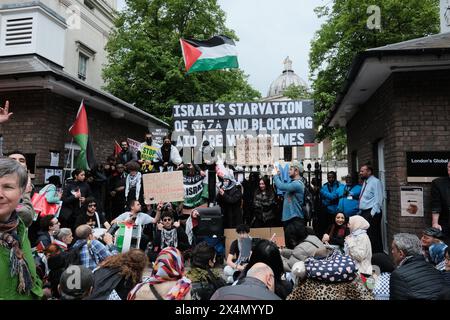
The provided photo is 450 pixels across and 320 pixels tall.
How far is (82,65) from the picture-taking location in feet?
77.0

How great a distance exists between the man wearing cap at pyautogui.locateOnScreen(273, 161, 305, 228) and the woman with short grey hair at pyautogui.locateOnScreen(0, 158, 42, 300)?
532cm

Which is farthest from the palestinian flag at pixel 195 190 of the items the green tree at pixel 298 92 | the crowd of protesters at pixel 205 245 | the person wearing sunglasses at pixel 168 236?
the green tree at pixel 298 92

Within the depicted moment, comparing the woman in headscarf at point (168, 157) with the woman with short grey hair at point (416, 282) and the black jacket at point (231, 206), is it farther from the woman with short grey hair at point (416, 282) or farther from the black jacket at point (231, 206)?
the woman with short grey hair at point (416, 282)

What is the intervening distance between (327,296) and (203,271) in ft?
4.36

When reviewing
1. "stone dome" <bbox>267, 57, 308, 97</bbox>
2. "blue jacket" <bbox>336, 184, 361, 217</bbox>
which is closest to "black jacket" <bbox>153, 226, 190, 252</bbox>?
"blue jacket" <bbox>336, 184, 361, 217</bbox>

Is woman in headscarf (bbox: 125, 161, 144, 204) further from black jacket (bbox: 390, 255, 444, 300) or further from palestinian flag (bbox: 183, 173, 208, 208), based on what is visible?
black jacket (bbox: 390, 255, 444, 300)

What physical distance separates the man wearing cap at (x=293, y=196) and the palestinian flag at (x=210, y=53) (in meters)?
4.16

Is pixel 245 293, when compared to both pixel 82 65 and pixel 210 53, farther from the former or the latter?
pixel 82 65

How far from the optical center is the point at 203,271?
356 cm

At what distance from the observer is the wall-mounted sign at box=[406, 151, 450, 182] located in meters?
6.29

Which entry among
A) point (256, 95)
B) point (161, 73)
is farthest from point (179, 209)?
point (256, 95)

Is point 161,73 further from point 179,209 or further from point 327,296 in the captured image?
point 327,296

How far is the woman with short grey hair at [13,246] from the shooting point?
6.23 ft

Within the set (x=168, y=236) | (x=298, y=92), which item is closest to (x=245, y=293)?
(x=168, y=236)
